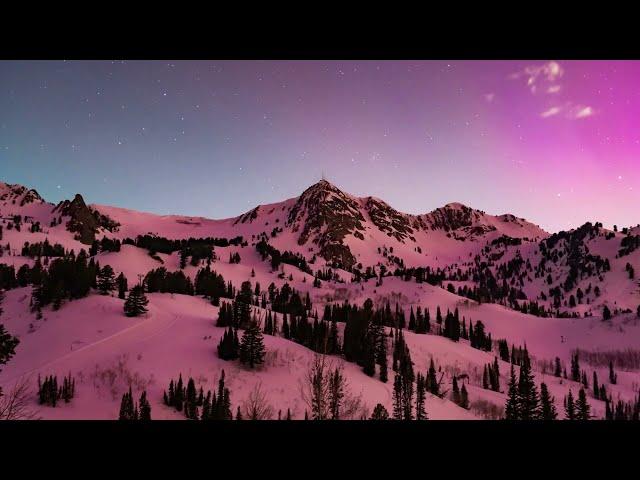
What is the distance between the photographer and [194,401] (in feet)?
167

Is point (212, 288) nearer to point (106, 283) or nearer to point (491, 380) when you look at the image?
point (106, 283)

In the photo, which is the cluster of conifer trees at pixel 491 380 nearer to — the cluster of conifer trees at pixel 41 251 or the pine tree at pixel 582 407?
the pine tree at pixel 582 407

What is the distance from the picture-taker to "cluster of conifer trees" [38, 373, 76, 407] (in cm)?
4738

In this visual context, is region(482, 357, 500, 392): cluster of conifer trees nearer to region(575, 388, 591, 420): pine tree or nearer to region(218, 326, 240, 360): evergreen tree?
region(575, 388, 591, 420): pine tree

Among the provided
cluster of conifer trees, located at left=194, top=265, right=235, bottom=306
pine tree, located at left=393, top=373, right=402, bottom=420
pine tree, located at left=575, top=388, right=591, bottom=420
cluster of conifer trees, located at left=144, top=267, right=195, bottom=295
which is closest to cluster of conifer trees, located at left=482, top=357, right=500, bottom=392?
pine tree, located at left=575, top=388, right=591, bottom=420

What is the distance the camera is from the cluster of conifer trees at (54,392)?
47375 millimetres

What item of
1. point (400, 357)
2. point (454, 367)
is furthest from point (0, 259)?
point (454, 367)

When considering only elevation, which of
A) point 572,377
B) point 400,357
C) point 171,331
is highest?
point 171,331

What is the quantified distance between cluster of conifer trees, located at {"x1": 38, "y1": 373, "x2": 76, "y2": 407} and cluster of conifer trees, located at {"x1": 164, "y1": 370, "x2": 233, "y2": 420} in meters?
11.2

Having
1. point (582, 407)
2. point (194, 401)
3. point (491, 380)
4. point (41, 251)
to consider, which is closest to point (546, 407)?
point (582, 407)

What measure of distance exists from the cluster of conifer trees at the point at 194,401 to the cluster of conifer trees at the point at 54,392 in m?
11.2
